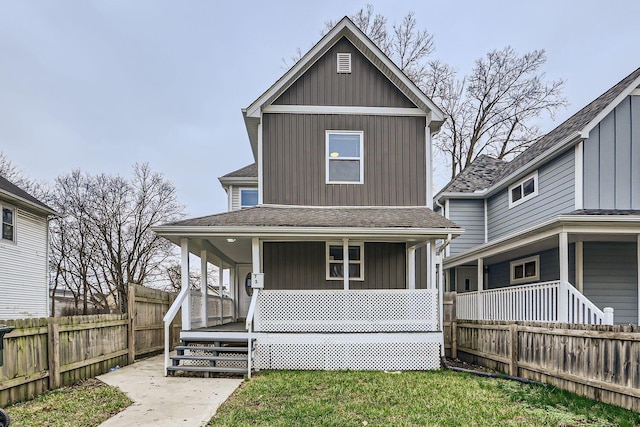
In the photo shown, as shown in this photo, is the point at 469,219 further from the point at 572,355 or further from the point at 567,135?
the point at 572,355

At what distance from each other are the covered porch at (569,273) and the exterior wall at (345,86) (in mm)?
4466

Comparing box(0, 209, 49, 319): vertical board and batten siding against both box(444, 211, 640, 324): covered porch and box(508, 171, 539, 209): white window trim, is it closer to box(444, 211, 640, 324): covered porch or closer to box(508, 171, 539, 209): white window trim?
box(444, 211, 640, 324): covered porch

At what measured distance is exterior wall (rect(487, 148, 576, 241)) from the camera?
34.7 ft

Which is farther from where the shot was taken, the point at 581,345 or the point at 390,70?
the point at 390,70

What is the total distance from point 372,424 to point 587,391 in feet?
10.7

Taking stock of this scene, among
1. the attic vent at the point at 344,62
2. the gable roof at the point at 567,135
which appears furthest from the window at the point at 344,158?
the gable roof at the point at 567,135

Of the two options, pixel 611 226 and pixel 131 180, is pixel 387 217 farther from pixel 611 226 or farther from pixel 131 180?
pixel 131 180

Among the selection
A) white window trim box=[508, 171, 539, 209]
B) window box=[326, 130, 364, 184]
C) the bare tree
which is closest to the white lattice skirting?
window box=[326, 130, 364, 184]

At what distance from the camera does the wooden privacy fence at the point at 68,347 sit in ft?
20.2

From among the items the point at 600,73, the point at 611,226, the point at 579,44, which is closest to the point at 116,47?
the point at 611,226

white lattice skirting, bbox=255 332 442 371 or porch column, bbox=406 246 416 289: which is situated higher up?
porch column, bbox=406 246 416 289

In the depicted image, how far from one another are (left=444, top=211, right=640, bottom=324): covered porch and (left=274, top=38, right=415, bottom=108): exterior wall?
14.7 feet

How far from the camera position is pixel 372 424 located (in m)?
5.38

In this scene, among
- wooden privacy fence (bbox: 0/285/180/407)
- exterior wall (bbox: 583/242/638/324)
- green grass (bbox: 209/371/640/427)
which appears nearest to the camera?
green grass (bbox: 209/371/640/427)
